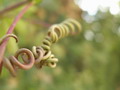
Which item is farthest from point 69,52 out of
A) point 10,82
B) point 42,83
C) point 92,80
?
point 10,82

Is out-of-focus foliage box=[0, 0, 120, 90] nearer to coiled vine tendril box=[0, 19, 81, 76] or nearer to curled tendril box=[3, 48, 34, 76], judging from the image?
coiled vine tendril box=[0, 19, 81, 76]

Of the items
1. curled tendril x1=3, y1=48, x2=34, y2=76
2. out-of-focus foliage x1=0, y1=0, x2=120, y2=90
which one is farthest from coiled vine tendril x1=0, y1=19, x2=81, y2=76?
out-of-focus foliage x1=0, y1=0, x2=120, y2=90

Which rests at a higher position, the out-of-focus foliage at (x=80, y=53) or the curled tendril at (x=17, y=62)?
the out-of-focus foliage at (x=80, y=53)

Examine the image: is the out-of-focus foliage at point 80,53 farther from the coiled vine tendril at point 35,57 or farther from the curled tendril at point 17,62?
the curled tendril at point 17,62

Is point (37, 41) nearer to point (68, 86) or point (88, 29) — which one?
point (68, 86)

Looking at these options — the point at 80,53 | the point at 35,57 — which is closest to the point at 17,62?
the point at 35,57

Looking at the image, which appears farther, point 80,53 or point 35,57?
point 80,53

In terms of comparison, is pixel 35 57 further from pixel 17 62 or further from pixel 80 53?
pixel 80 53

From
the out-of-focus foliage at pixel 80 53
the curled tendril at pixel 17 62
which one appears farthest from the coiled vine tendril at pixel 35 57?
the out-of-focus foliage at pixel 80 53
